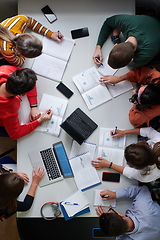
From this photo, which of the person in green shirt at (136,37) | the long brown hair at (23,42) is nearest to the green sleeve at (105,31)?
the person in green shirt at (136,37)

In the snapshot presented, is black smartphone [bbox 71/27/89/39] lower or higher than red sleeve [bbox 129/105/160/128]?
higher

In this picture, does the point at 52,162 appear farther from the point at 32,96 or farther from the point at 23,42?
the point at 23,42

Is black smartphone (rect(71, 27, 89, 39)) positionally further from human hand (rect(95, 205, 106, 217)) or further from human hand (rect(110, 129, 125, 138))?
human hand (rect(95, 205, 106, 217))

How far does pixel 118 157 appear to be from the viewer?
1.68 meters

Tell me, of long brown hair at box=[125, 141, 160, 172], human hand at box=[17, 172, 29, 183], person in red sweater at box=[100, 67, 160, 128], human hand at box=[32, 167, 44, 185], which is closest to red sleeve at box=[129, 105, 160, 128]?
person in red sweater at box=[100, 67, 160, 128]

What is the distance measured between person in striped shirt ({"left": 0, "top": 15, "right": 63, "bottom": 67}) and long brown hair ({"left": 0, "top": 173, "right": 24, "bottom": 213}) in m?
0.83

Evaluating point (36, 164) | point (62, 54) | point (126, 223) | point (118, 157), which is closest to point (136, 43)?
point (62, 54)

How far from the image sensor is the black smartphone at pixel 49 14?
169 centimetres

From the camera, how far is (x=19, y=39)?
143cm

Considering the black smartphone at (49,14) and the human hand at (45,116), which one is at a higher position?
the black smartphone at (49,14)

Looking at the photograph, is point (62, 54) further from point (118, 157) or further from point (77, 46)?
point (118, 157)

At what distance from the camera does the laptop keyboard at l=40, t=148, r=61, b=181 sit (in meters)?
1.63

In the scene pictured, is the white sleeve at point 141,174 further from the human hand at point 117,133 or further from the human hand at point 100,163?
the human hand at point 117,133

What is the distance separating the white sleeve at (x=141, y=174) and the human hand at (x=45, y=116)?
0.71 m
